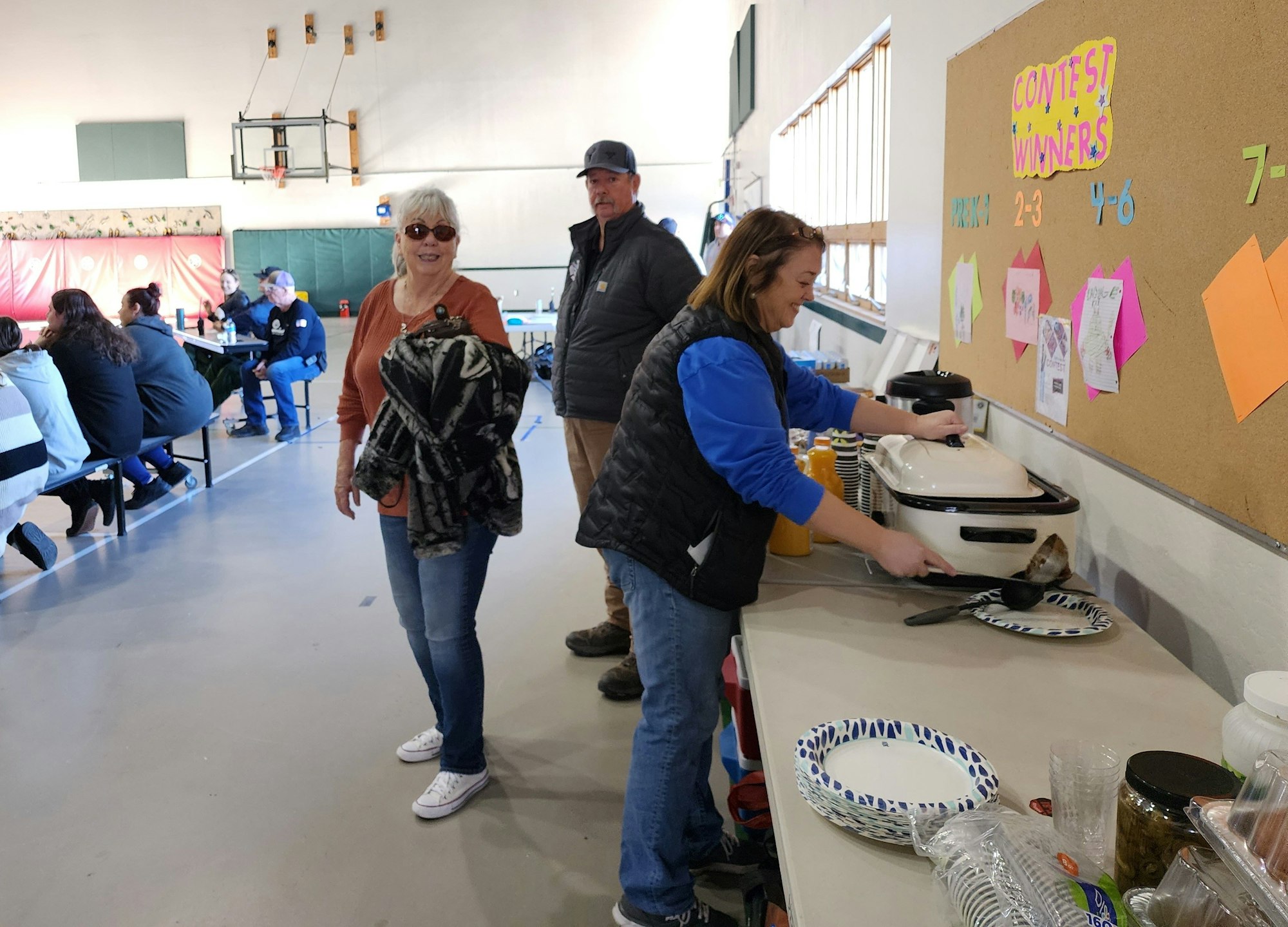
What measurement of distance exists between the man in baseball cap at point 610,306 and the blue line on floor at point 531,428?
13.0 feet

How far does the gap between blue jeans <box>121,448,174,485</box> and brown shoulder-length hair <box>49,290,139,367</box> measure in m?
0.65

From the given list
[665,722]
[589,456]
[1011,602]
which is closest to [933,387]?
[1011,602]

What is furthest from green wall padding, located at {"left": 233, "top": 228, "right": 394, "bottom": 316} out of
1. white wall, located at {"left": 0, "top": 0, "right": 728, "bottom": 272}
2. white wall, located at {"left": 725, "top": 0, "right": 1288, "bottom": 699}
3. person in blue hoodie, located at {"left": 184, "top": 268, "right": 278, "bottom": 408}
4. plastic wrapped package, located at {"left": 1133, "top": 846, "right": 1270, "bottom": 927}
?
plastic wrapped package, located at {"left": 1133, "top": 846, "right": 1270, "bottom": 927}

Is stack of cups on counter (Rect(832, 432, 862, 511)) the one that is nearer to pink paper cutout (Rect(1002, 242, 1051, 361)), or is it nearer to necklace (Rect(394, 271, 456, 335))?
pink paper cutout (Rect(1002, 242, 1051, 361))

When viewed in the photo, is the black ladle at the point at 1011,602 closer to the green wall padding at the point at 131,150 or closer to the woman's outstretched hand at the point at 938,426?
the woman's outstretched hand at the point at 938,426

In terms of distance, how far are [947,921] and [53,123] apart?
53.1 ft

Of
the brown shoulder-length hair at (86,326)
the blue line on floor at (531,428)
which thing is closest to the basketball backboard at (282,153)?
the blue line on floor at (531,428)

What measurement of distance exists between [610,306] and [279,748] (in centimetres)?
163

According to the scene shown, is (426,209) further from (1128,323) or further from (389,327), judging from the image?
(1128,323)

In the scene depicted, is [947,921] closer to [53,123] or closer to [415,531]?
[415,531]

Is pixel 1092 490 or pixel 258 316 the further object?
pixel 258 316

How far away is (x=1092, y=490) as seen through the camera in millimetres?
1868

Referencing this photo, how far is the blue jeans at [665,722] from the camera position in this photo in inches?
A: 66.7

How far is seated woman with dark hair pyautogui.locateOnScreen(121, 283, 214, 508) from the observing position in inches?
203
